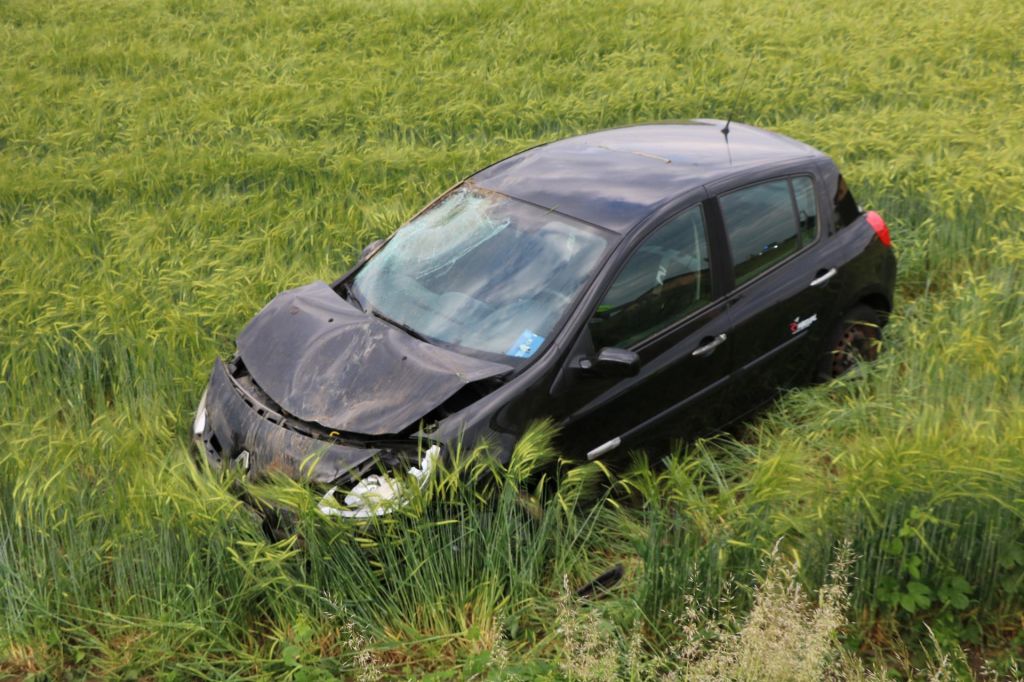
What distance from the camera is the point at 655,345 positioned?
4.66 metres

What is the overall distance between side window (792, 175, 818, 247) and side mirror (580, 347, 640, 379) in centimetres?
160

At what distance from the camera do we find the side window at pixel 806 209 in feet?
17.7

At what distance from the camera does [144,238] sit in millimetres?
6844

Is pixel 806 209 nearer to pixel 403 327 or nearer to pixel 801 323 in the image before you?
pixel 801 323

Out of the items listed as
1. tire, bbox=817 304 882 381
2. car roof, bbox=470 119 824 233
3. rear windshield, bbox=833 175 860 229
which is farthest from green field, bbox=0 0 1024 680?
car roof, bbox=470 119 824 233

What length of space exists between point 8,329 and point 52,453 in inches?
63.9

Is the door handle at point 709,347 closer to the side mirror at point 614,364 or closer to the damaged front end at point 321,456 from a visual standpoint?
the side mirror at point 614,364

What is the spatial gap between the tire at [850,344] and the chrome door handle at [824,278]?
318 millimetres

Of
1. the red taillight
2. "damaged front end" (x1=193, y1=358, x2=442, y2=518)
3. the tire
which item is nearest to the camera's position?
"damaged front end" (x1=193, y1=358, x2=442, y2=518)

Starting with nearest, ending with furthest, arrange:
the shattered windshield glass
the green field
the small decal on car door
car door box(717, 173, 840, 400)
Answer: the green field
the shattered windshield glass
car door box(717, 173, 840, 400)
the small decal on car door

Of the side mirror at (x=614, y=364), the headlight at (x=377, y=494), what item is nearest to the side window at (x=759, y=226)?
the side mirror at (x=614, y=364)

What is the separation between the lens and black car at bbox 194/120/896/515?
4.22 meters

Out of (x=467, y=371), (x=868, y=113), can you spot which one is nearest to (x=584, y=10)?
(x=868, y=113)

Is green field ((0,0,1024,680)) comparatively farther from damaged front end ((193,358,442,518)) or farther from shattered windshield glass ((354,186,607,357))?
shattered windshield glass ((354,186,607,357))
